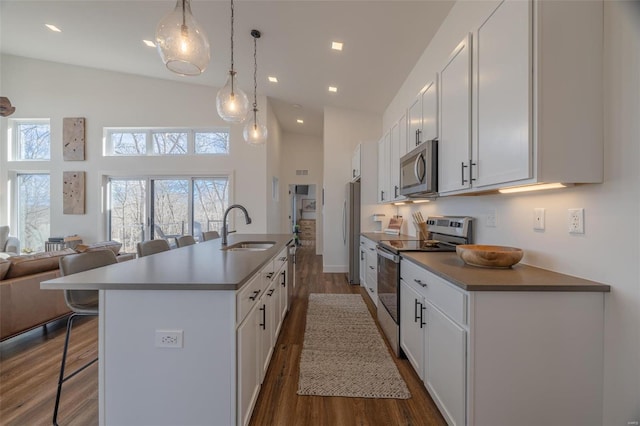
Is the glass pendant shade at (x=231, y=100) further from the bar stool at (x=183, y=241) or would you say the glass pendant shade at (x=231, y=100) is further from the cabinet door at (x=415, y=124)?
the cabinet door at (x=415, y=124)

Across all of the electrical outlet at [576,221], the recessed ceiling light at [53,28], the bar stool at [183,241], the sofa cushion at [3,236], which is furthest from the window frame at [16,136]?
the electrical outlet at [576,221]

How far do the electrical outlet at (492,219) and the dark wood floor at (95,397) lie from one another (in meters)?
1.25

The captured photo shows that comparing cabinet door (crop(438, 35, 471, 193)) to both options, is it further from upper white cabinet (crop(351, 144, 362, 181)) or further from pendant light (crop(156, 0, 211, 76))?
upper white cabinet (crop(351, 144, 362, 181))

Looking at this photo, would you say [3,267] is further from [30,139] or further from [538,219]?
[30,139]

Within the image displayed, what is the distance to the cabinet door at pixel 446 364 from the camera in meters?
1.21

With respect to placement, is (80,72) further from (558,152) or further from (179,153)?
(558,152)

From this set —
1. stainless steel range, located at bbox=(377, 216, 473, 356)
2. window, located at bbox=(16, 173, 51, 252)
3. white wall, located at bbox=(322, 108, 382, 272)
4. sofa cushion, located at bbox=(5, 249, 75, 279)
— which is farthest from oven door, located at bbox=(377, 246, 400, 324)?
window, located at bbox=(16, 173, 51, 252)

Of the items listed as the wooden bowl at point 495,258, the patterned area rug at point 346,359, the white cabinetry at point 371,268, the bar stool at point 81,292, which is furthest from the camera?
the white cabinetry at point 371,268

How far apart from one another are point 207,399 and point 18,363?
2099 mm

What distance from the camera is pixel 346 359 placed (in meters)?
2.08

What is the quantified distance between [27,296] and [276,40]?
3900 mm

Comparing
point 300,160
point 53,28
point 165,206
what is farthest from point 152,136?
point 300,160

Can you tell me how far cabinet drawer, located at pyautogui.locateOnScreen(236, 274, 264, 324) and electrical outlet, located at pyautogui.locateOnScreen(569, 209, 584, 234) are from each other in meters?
1.66

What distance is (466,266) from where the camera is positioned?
1511mm
